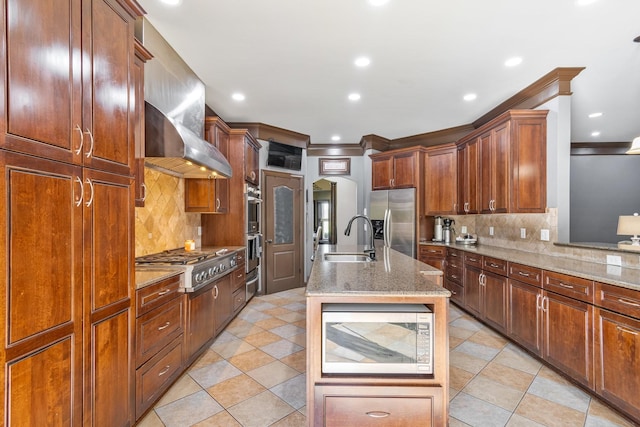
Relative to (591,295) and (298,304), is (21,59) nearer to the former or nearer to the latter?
(591,295)

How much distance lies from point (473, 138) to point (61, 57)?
14.3 ft

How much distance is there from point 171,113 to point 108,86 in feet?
3.47

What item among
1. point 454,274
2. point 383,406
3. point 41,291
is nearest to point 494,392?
point 383,406

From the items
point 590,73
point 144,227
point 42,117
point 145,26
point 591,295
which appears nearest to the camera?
point 42,117

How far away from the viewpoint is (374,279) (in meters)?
1.82

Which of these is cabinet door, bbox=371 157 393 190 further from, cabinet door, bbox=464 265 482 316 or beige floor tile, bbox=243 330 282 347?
beige floor tile, bbox=243 330 282 347

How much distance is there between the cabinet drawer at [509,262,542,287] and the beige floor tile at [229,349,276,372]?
2435 millimetres

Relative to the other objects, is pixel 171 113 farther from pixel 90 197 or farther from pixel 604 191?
pixel 604 191

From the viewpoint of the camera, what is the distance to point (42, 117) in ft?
3.81

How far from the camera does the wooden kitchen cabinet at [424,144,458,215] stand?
4.63m

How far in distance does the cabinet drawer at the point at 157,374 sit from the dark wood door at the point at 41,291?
52 cm

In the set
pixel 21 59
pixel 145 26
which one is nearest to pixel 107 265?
pixel 21 59

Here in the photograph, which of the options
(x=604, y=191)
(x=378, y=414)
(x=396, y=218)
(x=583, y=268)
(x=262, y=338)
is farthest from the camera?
(x=604, y=191)

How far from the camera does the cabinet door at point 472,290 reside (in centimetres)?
353
